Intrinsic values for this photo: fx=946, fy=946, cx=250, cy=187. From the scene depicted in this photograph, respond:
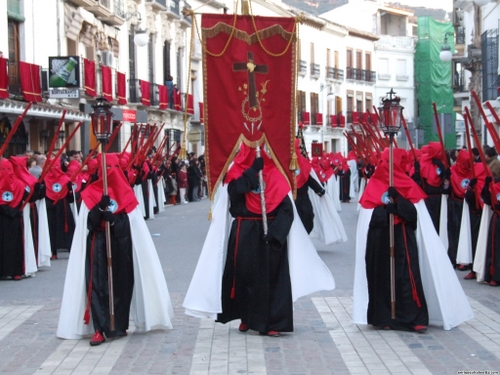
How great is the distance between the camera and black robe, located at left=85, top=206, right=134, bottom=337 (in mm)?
8656

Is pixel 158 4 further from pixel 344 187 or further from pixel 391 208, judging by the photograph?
pixel 391 208

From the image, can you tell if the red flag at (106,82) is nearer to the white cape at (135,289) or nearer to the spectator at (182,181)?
the spectator at (182,181)

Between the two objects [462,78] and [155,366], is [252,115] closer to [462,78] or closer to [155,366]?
[155,366]

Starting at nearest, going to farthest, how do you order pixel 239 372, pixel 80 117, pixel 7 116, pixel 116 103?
1. pixel 239 372
2. pixel 7 116
3. pixel 80 117
4. pixel 116 103

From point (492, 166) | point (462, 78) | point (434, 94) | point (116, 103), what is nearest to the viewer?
point (492, 166)

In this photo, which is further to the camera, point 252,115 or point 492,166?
point 492,166

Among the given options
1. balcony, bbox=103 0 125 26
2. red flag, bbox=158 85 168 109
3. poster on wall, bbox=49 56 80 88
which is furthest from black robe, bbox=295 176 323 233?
red flag, bbox=158 85 168 109

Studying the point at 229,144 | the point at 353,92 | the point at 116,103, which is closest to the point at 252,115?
the point at 229,144

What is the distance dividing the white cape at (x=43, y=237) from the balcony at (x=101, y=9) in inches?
766

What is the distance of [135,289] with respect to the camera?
898cm

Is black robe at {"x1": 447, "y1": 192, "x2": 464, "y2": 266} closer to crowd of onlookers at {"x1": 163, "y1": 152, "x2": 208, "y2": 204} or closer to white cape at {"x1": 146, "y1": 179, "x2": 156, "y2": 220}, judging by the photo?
white cape at {"x1": 146, "y1": 179, "x2": 156, "y2": 220}

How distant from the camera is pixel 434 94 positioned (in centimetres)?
6888

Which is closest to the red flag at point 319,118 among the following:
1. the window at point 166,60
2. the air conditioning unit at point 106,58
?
the window at point 166,60

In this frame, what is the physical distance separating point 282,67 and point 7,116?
1781 centimetres
